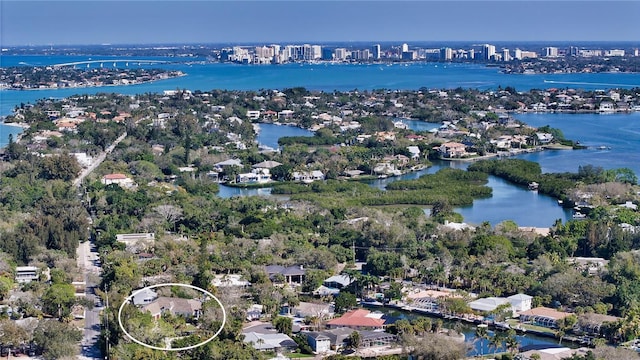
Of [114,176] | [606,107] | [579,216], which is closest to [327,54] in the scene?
[606,107]

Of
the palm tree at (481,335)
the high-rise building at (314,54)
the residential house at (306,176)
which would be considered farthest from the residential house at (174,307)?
the high-rise building at (314,54)

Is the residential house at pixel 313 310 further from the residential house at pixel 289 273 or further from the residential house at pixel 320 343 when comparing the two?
the residential house at pixel 289 273

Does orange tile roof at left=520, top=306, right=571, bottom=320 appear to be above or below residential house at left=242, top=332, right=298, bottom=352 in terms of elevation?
below

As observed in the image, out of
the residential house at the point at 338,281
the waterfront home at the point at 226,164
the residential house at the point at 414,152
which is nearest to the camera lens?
the residential house at the point at 338,281

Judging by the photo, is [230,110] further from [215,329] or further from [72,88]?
[215,329]

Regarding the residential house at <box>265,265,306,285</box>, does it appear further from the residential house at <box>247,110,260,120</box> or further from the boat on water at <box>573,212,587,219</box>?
the residential house at <box>247,110,260,120</box>

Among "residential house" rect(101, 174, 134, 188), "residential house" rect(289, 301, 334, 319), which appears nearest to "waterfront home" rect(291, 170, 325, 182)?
"residential house" rect(101, 174, 134, 188)


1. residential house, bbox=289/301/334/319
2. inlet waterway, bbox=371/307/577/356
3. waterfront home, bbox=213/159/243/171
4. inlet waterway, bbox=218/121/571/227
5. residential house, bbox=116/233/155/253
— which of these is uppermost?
residential house, bbox=116/233/155/253
